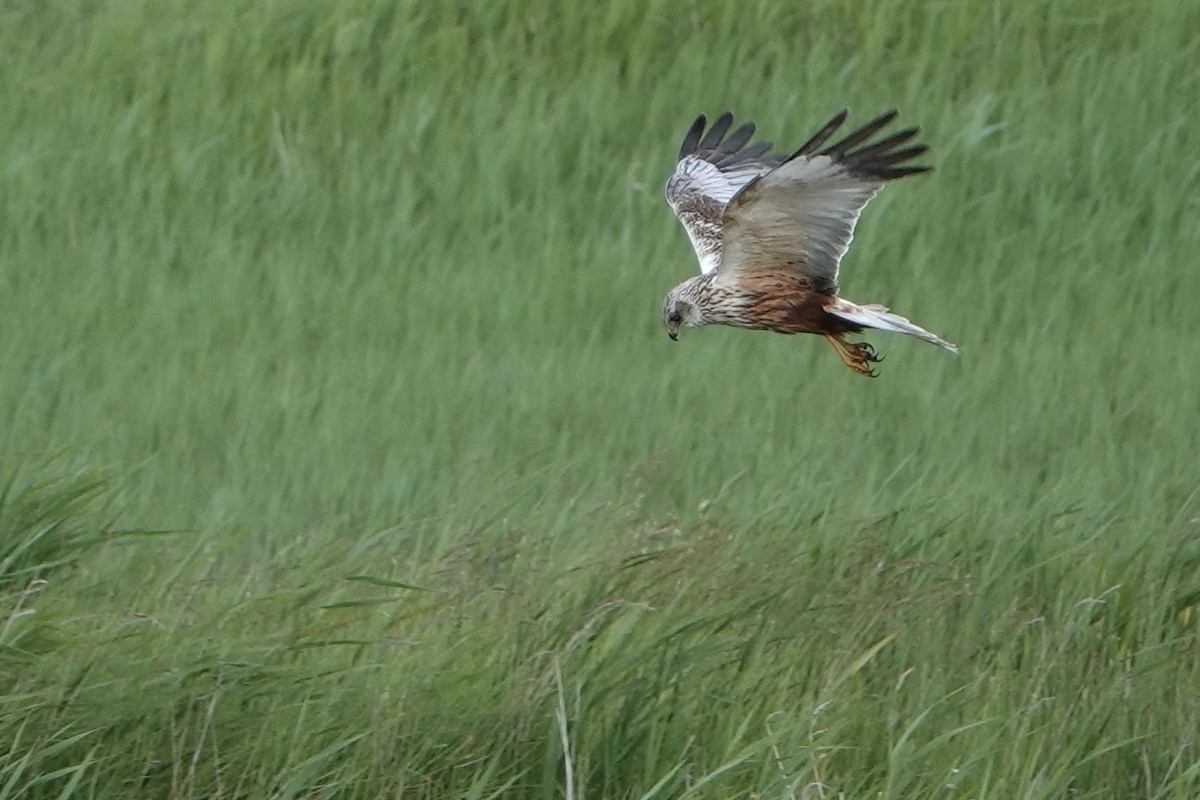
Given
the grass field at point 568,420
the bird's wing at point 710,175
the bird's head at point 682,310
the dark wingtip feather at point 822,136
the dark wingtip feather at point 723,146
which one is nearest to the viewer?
the grass field at point 568,420

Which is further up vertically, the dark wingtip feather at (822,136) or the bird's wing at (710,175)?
the dark wingtip feather at (822,136)

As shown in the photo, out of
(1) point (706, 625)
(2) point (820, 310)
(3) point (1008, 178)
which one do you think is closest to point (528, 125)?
(3) point (1008, 178)

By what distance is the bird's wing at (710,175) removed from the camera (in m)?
5.14

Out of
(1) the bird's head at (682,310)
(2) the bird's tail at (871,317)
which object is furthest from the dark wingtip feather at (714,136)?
(2) the bird's tail at (871,317)

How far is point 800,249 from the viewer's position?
4543 mm

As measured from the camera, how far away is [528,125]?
735cm

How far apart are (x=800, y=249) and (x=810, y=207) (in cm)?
11

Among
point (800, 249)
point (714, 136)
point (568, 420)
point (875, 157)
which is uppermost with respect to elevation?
point (875, 157)

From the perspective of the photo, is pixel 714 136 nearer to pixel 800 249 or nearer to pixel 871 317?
pixel 800 249

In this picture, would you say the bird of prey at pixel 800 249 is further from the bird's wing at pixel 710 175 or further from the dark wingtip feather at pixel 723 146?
the dark wingtip feather at pixel 723 146

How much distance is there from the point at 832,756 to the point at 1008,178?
3.91 m

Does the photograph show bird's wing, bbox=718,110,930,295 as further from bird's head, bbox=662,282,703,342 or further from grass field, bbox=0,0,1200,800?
grass field, bbox=0,0,1200,800

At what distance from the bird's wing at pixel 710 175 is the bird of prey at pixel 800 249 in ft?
0.47

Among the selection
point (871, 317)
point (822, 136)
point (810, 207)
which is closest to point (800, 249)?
point (810, 207)
